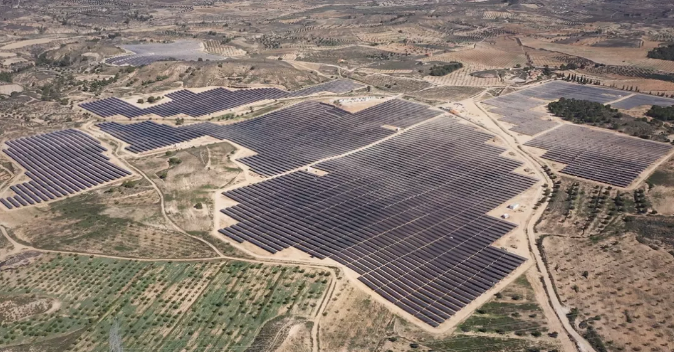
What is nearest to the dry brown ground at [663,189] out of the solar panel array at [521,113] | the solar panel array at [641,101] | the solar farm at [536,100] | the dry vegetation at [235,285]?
the dry vegetation at [235,285]

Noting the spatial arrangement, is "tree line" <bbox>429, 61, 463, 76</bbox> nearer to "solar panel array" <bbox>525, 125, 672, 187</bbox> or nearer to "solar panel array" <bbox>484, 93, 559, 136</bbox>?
"solar panel array" <bbox>484, 93, 559, 136</bbox>

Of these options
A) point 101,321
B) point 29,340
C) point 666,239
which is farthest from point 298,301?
point 666,239

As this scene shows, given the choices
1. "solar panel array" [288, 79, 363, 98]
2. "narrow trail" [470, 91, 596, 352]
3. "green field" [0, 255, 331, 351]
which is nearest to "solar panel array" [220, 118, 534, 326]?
"narrow trail" [470, 91, 596, 352]

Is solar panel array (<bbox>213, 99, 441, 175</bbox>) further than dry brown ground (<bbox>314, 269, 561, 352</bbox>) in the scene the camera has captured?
Yes

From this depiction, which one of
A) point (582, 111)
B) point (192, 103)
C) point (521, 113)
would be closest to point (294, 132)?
point (192, 103)

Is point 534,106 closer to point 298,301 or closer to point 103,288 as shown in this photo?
point 298,301
